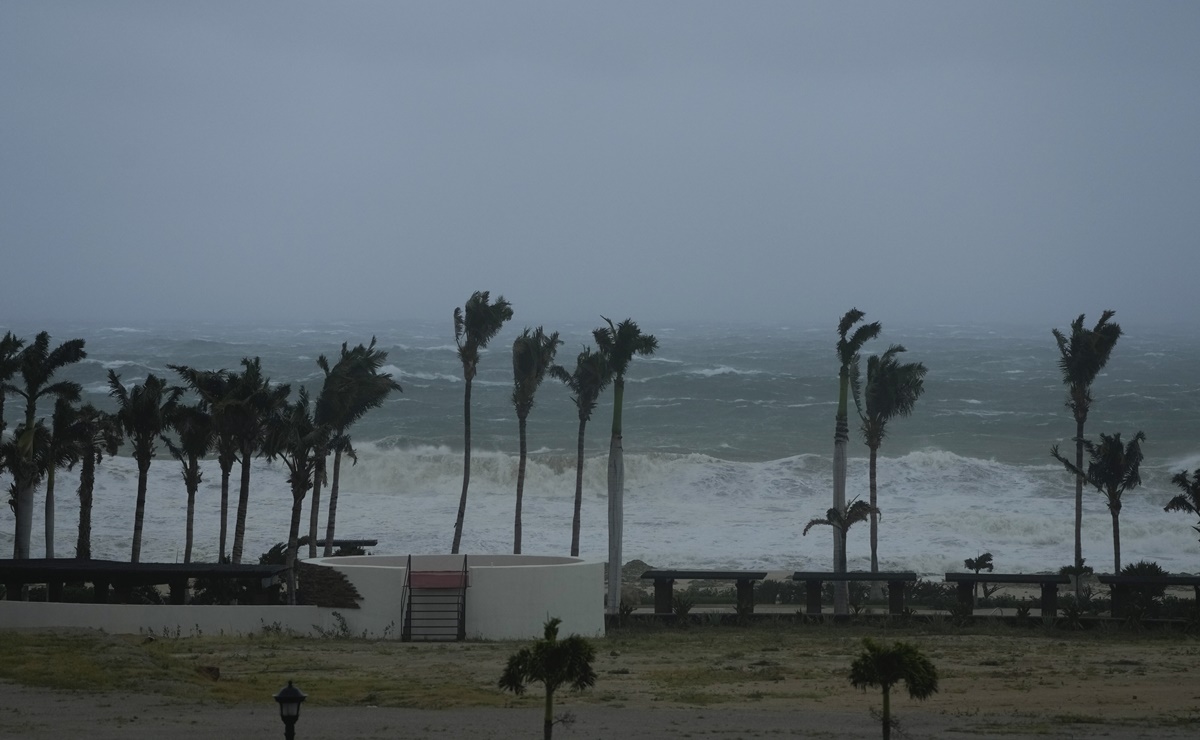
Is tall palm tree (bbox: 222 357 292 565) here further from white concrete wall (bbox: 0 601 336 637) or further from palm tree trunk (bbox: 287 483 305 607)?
white concrete wall (bbox: 0 601 336 637)

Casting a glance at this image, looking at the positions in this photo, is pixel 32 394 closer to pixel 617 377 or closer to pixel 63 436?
pixel 63 436

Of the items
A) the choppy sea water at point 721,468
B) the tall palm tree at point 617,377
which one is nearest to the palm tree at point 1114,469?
the choppy sea water at point 721,468

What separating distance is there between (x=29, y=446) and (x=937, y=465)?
51.8 m

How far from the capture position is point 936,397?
102m

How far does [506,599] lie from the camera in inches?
1078

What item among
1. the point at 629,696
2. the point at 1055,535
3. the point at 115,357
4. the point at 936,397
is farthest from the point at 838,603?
the point at 115,357

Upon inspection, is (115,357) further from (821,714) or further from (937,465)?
(821,714)

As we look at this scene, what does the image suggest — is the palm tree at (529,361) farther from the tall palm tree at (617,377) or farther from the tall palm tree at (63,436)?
the tall palm tree at (63,436)

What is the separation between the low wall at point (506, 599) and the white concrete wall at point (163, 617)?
93 centimetres

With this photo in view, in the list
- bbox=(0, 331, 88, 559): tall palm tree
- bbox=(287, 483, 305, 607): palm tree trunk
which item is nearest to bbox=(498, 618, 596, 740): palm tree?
bbox=(287, 483, 305, 607): palm tree trunk

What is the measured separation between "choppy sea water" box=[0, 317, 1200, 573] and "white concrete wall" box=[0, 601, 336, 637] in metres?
24.3

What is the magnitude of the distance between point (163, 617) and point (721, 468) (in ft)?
161

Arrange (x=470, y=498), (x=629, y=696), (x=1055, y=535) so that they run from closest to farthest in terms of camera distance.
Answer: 1. (x=629, y=696)
2. (x=1055, y=535)
3. (x=470, y=498)

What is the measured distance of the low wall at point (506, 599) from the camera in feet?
89.7
